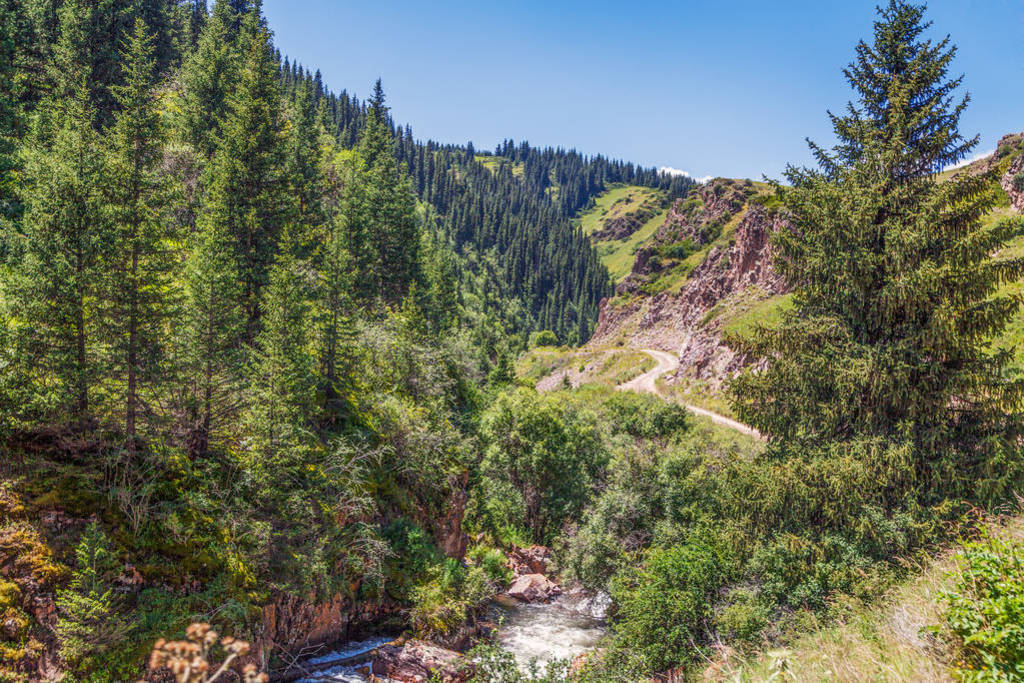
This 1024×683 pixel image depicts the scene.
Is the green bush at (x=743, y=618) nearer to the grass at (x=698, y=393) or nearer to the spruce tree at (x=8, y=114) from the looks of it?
the spruce tree at (x=8, y=114)

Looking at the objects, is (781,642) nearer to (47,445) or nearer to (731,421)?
(47,445)

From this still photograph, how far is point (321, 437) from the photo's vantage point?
24516 millimetres

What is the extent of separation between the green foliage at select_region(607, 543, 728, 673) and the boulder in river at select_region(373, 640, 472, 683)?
5790 millimetres

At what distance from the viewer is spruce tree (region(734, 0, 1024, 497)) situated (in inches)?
563

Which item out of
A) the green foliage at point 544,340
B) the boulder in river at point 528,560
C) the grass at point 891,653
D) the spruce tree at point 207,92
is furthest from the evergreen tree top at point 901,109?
the green foliage at point 544,340

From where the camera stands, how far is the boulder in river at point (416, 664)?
18.7 meters

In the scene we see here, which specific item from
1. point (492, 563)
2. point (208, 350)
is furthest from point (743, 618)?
point (208, 350)

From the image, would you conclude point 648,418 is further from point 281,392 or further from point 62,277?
point 62,277

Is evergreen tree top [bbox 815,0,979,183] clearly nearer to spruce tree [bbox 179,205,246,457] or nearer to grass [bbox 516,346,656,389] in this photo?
spruce tree [bbox 179,205,246,457]

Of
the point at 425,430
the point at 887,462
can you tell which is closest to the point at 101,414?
the point at 425,430

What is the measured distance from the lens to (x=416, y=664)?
1956 centimetres

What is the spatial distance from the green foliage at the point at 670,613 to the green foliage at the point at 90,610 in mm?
14305

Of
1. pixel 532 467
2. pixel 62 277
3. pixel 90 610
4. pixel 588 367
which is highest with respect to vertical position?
pixel 62 277

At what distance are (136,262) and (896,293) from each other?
75.8 feet
